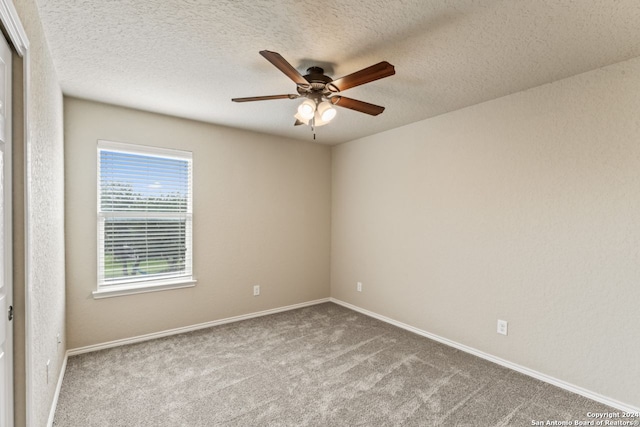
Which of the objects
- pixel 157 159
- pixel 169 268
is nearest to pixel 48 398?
pixel 169 268

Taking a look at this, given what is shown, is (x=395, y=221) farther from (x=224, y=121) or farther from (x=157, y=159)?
(x=157, y=159)

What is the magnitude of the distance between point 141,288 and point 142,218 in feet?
2.41

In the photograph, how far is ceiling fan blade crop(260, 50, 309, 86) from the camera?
169cm

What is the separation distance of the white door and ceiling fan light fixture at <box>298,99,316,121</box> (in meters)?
1.48

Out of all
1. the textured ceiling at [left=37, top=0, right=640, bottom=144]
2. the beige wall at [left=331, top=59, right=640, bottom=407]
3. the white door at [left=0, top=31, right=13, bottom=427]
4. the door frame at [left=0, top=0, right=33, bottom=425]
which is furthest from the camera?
the beige wall at [left=331, top=59, right=640, bottom=407]

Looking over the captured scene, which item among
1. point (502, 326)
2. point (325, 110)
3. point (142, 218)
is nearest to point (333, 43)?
point (325, 110)

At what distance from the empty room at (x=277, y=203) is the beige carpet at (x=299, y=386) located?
23 millimetres

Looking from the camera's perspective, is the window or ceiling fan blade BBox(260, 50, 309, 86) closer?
ceiling fan blade BBox(260, 50, 309, 86)

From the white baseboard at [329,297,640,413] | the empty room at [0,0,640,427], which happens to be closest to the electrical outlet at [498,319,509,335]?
the empty room at [0,0,640,427]

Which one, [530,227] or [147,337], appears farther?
[147,337]

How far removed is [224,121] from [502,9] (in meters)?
2.85

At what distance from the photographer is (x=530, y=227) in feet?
8.78

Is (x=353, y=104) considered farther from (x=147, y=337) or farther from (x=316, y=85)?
(x=147, y=337)

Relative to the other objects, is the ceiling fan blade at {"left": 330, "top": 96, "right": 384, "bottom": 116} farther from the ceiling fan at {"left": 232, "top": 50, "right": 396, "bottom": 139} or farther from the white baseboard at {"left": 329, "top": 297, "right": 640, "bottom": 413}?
the white baseboard at {"left": 329, "top": 297, "right": 640, "bottom": 413}
